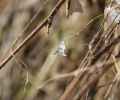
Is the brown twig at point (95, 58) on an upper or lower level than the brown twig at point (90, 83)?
upper

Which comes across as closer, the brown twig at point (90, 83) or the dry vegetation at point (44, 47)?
the brown twig at point (90, 83)

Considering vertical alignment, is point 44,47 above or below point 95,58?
above

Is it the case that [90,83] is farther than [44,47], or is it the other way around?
[44,47]

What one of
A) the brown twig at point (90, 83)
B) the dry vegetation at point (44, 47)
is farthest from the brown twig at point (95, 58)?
the dry vegetation at point (44, 47)

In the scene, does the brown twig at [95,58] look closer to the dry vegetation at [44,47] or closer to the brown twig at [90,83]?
the brown twig at [90,83]

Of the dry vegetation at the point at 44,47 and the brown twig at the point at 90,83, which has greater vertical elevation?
the dry vegetation at the point at 44,47

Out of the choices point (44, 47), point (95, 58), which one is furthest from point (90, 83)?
point (44, 47)

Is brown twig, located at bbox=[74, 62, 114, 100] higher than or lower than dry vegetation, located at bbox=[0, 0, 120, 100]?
lower

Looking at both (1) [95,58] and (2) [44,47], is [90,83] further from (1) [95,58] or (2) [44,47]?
(2) [44,47]

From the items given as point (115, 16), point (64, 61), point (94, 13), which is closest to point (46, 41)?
point (64, 61)

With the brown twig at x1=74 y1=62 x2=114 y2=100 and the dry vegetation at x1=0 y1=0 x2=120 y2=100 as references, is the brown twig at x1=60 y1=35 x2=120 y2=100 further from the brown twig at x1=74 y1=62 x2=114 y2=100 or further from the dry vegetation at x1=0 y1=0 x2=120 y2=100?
the dry vegetation at x1=0 y1=0 x2=120 y2=100

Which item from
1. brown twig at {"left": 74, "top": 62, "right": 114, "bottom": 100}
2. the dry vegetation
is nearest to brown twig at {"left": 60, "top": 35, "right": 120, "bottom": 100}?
brown twig at {"left": 74, "top": 62, "right": 114, "bottom": 100}
